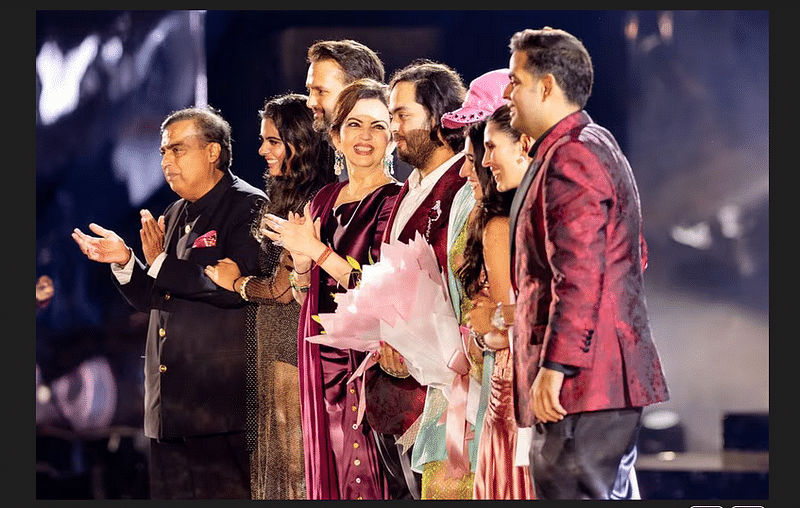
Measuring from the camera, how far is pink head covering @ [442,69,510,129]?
15.9 feet

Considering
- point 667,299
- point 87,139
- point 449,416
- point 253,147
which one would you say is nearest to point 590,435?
point 449,416

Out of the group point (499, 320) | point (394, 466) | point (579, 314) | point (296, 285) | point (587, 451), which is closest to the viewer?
point (579, 314)

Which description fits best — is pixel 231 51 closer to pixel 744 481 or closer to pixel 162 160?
pixel 162 160

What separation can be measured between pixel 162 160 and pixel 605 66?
200cm

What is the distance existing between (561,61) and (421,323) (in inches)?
44.7

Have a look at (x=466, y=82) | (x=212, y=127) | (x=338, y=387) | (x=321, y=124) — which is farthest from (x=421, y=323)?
(x=212, y=127)

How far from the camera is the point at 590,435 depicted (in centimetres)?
407

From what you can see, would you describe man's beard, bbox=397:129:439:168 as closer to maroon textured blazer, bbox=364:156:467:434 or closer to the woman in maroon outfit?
maroon textured blazer, bbox=364:156:467:434

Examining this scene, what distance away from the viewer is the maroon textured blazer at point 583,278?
399cm

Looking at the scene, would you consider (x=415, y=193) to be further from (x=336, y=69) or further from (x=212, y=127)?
(x=212, y=127)

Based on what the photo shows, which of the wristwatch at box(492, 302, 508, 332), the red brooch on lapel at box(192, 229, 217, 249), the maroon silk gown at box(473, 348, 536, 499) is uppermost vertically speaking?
the red brooch on lapel at box(192, 229, 217, 249)

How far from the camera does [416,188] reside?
5.12 metres

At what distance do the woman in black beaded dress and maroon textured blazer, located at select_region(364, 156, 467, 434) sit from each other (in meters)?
0.63

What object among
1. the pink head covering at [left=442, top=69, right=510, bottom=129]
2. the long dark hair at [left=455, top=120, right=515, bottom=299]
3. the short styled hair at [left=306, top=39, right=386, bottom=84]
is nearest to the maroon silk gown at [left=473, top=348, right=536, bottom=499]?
the long dark hair at [left=455, top=120, right=515, bottom=299]
